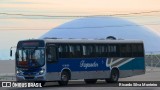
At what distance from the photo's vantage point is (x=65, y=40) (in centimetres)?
3109

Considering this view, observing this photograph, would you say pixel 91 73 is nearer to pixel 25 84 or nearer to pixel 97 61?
pixel 97 61

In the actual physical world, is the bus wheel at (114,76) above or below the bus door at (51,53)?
below

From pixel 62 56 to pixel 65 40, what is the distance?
3.64ft

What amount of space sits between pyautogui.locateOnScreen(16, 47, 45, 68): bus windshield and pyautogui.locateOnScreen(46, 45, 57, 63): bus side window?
1.10 ft

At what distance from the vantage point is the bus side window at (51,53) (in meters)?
29.7

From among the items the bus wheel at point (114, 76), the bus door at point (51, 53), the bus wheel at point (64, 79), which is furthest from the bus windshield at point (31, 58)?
the bus wheel at point (114, 76)

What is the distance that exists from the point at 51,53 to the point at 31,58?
1197 millimetres

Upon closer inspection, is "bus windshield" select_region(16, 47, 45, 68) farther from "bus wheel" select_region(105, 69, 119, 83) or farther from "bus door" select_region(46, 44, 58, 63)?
"bus wheel" select_region(105, 69, 119, 83)

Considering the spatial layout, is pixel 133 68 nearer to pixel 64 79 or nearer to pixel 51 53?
pixel 64 79

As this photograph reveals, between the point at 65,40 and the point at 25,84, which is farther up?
the point at 65,40

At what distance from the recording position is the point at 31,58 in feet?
97.8

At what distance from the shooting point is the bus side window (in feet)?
97.3

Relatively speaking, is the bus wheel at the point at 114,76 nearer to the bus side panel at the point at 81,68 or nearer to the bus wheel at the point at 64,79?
the bus side panel at the point at 81,68

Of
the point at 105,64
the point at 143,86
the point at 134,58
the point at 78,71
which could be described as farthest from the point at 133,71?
the point at 143,86
